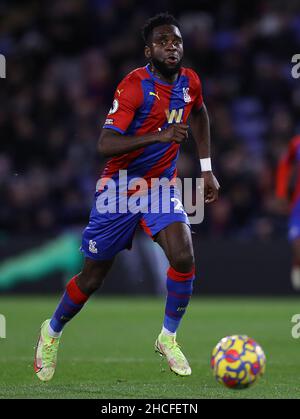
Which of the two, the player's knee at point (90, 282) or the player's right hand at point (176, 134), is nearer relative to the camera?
the player's right hand at point (176, 134)

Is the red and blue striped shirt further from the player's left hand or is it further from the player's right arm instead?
the player's left hand

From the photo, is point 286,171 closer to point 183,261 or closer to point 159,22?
point 159,22

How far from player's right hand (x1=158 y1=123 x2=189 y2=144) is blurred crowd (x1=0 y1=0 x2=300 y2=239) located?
8.29 m

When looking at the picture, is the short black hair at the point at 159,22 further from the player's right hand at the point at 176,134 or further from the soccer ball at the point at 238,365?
the soccer ball at the point at 238,365

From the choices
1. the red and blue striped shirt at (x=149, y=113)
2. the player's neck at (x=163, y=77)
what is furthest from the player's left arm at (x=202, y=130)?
the player's neck at (x=163, y=77)

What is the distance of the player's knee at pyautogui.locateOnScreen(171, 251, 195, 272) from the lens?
21.3ft

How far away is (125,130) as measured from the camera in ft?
21.4

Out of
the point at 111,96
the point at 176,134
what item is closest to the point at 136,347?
the point at 176,134

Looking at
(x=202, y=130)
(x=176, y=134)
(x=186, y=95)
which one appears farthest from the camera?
(x=202, y=130)

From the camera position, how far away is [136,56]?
16.5m

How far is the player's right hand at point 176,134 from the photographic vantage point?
622cm

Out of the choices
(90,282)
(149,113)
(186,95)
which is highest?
(186,95)

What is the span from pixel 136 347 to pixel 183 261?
8.66 ft

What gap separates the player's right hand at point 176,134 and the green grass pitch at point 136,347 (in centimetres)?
154
